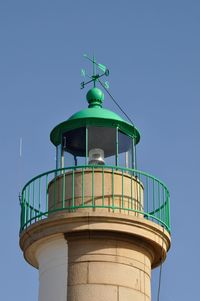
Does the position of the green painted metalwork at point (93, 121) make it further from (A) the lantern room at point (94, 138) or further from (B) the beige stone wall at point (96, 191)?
(B) the beige stone wall at point (96, 191)

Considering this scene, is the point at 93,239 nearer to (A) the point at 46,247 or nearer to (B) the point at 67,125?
(A) the point at 46,247

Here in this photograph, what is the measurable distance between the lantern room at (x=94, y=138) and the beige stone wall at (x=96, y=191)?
0.69 metres

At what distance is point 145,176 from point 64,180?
166 cm

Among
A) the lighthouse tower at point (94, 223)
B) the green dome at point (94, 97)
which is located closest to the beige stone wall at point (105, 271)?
the lighthouse tower at point (94, 223)

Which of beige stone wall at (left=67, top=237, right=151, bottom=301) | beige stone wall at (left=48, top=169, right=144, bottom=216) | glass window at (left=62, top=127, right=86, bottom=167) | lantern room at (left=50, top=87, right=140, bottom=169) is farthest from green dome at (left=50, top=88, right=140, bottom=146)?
beige stone wall at (left=67, top=237, right=151, bottom=301)

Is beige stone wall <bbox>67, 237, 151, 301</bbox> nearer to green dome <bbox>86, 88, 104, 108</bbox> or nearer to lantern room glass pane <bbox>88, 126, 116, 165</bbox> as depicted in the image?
lantern room glass pane <bbox>88, 126, 116, 165</bbox>

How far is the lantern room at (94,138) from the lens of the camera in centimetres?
1712

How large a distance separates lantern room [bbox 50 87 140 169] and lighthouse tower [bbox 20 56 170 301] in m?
0.02

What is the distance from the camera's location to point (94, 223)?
15.6 meters

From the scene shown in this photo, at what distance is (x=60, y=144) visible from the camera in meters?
17.6

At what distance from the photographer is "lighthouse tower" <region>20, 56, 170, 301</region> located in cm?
1564

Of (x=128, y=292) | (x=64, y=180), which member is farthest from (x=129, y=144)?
(x=128, y=292)

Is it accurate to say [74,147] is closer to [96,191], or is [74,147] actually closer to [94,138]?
[94,138]

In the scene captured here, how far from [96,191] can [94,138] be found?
1.47 m
